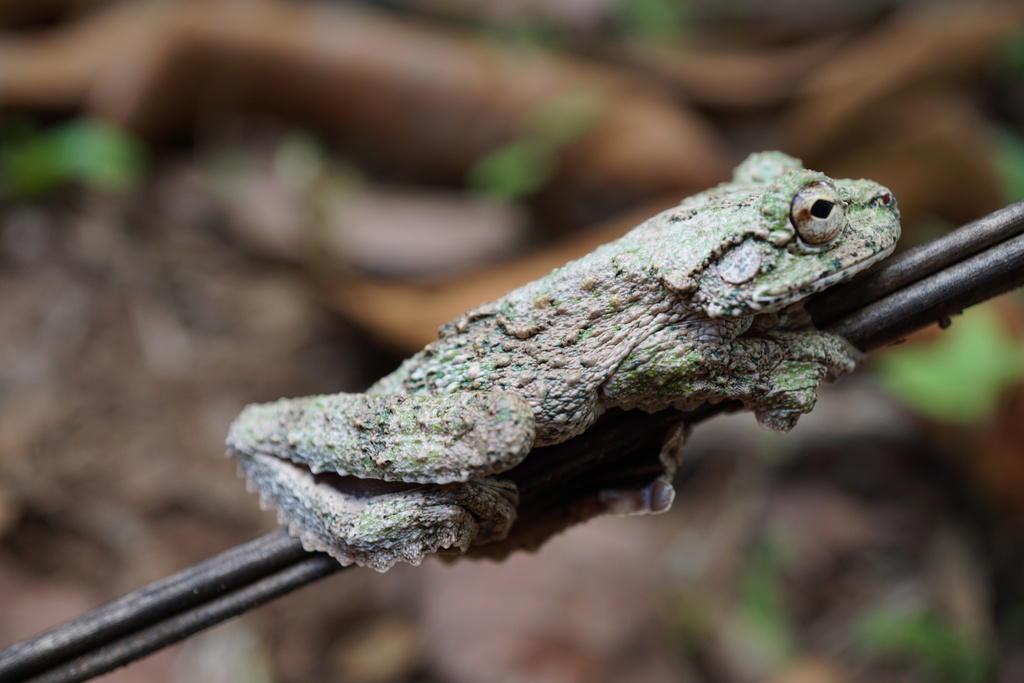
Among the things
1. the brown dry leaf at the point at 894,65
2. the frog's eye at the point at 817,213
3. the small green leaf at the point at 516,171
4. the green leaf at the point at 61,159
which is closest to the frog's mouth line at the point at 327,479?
the frog's eye at the point at 817,213

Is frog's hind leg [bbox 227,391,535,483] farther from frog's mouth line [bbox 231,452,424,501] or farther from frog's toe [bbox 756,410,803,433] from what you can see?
frog's toe [bbox 756,410,803,433]

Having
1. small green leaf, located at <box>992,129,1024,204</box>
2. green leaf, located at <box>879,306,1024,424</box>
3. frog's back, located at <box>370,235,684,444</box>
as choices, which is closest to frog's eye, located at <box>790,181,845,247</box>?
frog's back, located at <box>370,235,684,444</box>

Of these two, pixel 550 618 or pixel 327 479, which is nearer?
pixel 327 479

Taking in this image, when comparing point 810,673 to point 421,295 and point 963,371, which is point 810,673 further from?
point 421,295

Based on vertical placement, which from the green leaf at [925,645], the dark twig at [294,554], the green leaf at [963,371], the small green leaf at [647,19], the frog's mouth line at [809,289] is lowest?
the green leaf at [925,645]

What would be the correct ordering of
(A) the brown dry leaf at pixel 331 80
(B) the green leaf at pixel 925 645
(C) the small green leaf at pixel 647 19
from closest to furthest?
1. (B) the green leaf at pixel 925 645
2. (A) the brown dry leaf at pixel 331 80
3. (C) the small green leaf at pixel 647 19

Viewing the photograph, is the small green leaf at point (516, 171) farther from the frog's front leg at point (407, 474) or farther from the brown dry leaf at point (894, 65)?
the frog's front leg at point (407, 474)

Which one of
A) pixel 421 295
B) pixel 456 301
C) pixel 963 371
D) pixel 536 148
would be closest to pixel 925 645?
pixel 963 371
